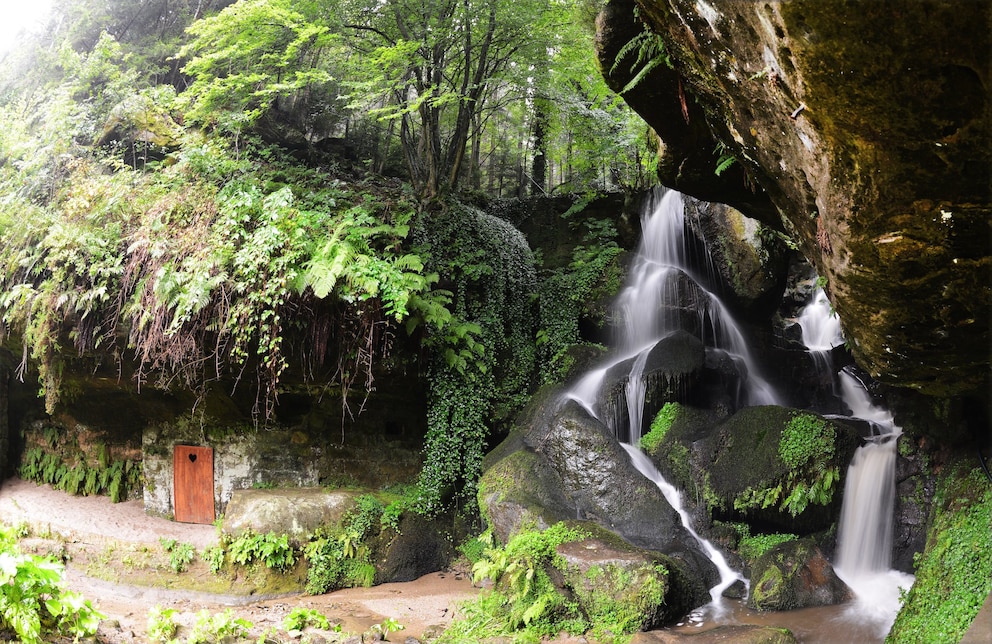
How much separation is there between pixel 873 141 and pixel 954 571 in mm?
4049

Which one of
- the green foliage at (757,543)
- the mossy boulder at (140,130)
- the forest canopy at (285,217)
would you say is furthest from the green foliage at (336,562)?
the mossy boulder at (140,130)

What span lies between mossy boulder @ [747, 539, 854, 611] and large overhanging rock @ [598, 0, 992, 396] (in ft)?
8.34

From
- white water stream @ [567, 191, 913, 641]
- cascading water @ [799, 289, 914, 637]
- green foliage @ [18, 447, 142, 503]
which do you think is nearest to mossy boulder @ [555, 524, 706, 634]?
white water stream @ [567, 191, 913, 641]

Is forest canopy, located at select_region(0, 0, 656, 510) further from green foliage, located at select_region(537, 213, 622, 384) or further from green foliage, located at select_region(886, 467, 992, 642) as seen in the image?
green foliage, located at select_region(886, 467, 992, 642)

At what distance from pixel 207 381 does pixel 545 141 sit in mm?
9735

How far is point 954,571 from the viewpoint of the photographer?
17.9 feet

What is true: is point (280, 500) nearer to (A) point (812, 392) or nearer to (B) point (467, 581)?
(B) point (467, 581)

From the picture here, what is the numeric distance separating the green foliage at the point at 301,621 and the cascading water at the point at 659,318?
440 centimetres

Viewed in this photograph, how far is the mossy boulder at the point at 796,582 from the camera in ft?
22.7

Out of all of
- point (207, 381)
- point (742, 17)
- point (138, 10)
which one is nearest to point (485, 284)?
point (207, 381)

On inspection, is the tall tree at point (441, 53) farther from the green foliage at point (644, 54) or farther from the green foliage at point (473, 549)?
the green foliage at point (473, 549)

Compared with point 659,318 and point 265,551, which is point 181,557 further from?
point 659,318

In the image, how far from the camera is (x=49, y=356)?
10.3m

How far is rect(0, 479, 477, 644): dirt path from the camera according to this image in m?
7.34
